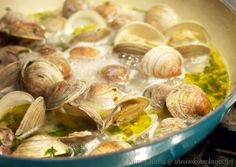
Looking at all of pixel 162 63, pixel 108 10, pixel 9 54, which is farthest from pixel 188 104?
pixel 108 10

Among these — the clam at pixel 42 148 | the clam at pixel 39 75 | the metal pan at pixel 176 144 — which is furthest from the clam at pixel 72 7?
the clam at pixel 42 148

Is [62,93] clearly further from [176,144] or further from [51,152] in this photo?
[176,144]

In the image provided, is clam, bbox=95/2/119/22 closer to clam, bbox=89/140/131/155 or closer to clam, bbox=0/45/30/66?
clam, bbox=0/45/30/66

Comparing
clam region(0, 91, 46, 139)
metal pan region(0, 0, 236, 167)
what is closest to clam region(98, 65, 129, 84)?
clam region(0, 91, 46, 139)

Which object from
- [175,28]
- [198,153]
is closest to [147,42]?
[175,28]

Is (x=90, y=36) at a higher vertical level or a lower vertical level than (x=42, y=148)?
higher
